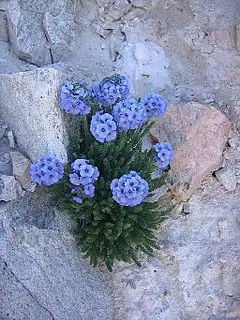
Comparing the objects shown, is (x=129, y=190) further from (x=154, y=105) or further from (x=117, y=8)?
(x=117, y=8)

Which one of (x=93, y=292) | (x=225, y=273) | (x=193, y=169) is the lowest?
(x=93, y=292)

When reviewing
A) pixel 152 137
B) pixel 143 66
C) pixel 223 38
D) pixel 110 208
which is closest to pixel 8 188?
pixel 110 208

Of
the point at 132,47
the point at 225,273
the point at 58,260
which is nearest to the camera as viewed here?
the point at 58,260

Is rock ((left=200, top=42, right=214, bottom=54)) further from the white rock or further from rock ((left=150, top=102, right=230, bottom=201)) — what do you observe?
the white rock

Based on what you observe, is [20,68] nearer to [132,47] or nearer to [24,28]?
[24,28]

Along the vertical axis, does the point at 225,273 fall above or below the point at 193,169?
below

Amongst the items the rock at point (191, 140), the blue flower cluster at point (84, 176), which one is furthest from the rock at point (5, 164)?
the rock at point (191, 140)

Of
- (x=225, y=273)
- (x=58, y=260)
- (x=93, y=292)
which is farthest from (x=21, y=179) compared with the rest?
(x=225, y=273)

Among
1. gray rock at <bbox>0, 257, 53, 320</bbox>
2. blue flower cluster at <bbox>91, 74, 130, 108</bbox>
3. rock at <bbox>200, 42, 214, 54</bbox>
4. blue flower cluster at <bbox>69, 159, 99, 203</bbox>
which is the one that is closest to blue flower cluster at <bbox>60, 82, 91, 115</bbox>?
blue flower cluster at <bbox>91, 74, 130, 108</bbox>
